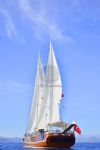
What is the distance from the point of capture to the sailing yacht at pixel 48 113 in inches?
4724

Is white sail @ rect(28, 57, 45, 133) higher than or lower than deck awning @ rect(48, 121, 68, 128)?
higher

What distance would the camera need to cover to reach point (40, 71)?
141 meters

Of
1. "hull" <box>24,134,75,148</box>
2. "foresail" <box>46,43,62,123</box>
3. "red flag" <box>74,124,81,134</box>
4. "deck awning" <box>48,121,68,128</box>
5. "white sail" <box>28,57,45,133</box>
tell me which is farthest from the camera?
"white sail" <box>28,57,45,133</box>

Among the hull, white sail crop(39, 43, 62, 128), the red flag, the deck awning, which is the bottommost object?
the hull

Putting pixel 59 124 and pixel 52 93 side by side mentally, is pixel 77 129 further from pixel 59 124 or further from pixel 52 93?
pixel 52 93

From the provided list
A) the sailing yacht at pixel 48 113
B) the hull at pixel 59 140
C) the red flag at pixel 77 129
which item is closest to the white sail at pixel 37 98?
the sailing yacht at pixel 48 113

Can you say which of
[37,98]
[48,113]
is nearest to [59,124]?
[48,113]

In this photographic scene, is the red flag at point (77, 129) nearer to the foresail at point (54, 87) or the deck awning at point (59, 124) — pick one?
the deck awning at point (59, 124)

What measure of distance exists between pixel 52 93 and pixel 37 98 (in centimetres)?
1107

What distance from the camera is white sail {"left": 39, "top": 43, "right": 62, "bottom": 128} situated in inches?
5148

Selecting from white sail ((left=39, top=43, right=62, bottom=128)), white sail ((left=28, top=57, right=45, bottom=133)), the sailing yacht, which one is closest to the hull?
the sailing yacht

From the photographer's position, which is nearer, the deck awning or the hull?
the hull

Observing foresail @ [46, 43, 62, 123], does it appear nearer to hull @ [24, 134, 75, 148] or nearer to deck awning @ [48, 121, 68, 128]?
deck awning @ [48, 121, 68, 128]

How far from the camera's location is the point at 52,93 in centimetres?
13150
